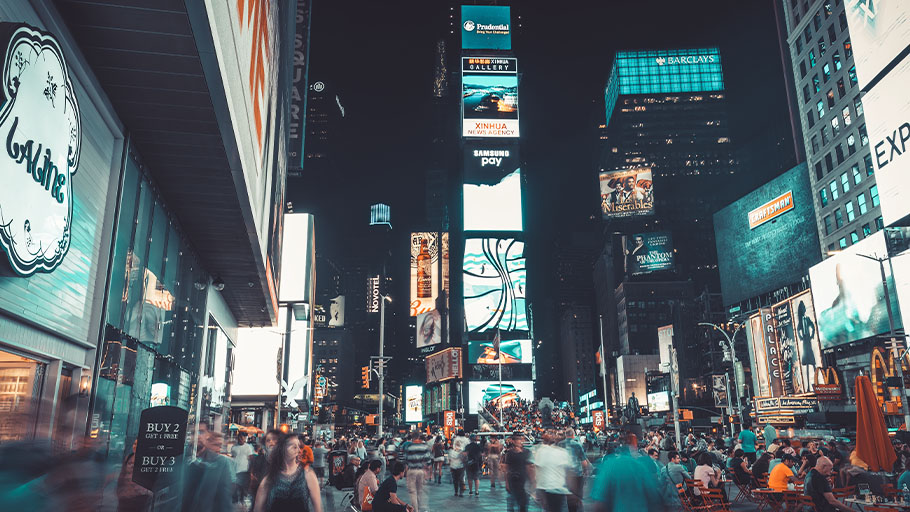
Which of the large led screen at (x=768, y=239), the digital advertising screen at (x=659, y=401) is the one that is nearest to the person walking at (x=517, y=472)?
the large led screen at (x=768, y=239)

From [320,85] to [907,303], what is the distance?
6006 cm

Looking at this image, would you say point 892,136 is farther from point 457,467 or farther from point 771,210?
point 771,210

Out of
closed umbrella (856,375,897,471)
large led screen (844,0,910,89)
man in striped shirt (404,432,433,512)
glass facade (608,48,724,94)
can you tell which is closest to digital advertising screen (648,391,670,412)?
large led screen (844,0,910,89)

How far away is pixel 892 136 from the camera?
34.8m

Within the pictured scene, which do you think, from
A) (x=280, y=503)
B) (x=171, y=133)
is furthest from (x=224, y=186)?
(x=280, y=503)

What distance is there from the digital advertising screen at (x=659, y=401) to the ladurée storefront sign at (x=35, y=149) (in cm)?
9991

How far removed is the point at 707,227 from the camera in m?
157

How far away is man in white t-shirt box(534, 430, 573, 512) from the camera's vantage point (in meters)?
10.6

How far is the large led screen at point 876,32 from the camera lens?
112 feet

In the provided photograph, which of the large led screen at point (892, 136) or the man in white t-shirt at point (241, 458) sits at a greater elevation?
the large led screen at point (892, 136)

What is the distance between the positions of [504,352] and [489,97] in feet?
150

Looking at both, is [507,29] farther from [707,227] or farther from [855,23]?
[855,23]

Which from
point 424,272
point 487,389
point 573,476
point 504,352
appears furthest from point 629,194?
point 573,476

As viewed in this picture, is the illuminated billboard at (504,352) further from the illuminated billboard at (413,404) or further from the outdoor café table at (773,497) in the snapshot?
the outdoor café table at (773,497)
